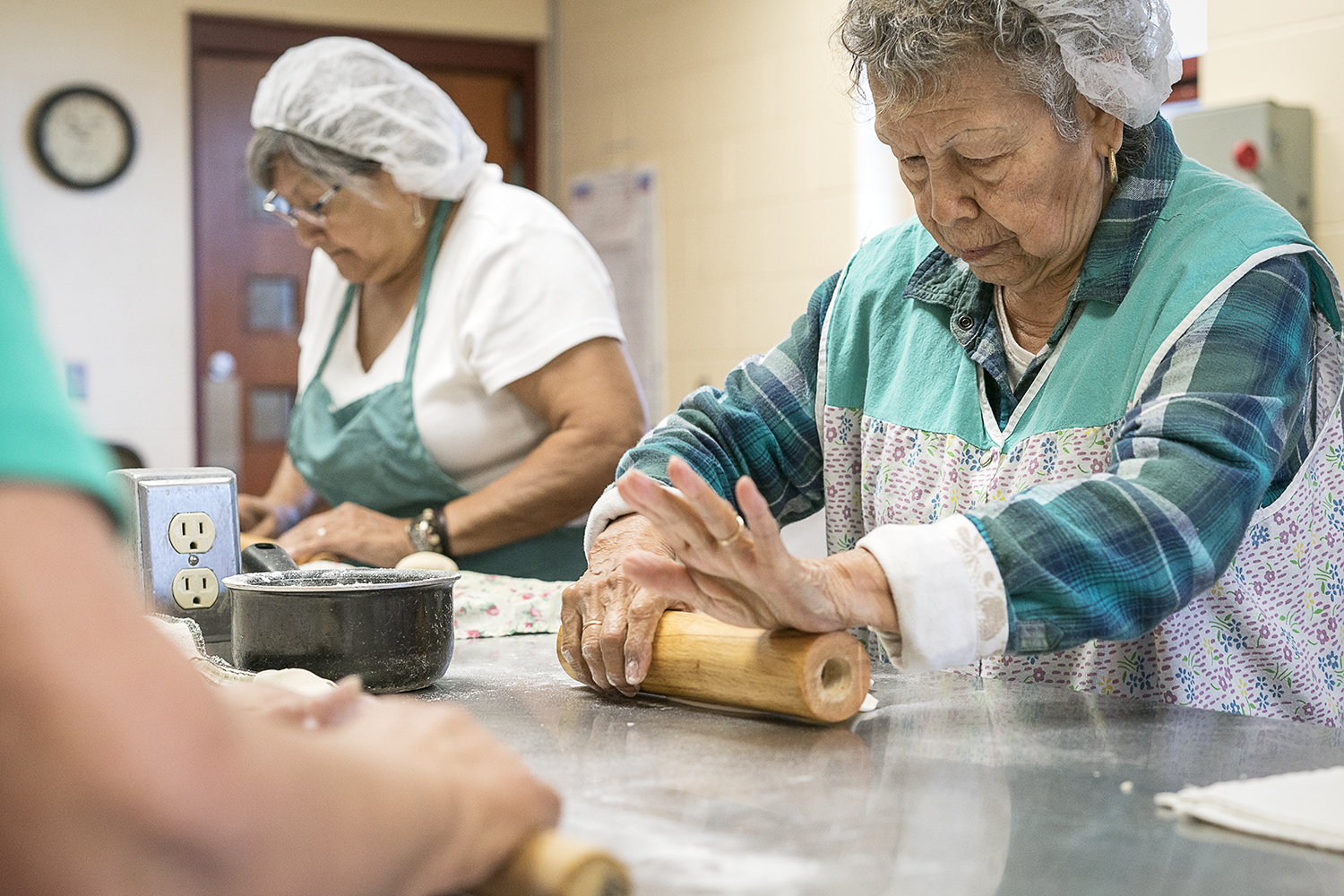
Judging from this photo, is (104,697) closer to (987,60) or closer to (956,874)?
(956,874)

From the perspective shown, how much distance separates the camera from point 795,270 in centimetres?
369

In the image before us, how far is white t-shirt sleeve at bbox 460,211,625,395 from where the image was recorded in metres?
2.10

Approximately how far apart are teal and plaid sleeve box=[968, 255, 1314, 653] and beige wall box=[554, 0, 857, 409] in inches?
92.3

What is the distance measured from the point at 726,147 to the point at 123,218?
1864mm

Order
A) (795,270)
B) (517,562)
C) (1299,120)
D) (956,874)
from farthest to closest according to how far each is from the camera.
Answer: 1. (795,270)
2. (1299,120)
3. (517,562)
4. (956,874)

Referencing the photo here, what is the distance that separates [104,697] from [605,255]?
13.4ft

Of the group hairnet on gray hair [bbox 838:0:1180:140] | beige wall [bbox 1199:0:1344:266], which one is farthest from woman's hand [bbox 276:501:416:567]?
beige wall [bbox 1199:0:1344:266]

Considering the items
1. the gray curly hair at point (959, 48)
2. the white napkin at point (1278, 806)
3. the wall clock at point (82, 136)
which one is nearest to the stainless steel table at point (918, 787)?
the white napkin at point (1278, 806)

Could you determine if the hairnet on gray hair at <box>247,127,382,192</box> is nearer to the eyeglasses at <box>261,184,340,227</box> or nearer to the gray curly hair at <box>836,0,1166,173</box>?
the eyeglasses at <box>261,184,340,227</box>

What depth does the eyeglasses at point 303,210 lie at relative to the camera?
7.43 feet

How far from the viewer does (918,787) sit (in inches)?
35.5

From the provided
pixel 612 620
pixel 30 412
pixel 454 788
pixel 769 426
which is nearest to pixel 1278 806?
pixel 454 788

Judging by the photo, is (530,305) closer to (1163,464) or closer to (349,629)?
(349,629)

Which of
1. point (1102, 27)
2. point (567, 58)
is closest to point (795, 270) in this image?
point (567, 58)
